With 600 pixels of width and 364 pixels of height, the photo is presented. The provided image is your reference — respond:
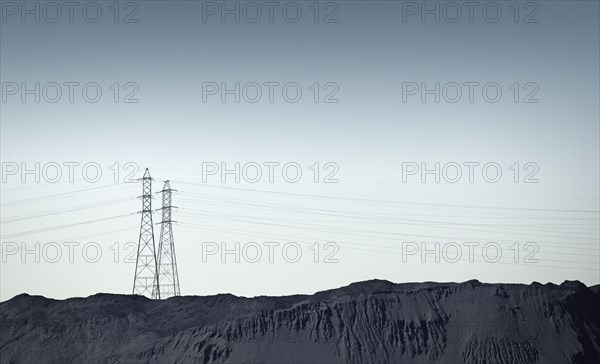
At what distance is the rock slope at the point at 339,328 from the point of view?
93.0 m

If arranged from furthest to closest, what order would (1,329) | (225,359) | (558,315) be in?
(1,329) < (558,315) < (225,359)

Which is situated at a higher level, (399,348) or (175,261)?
(175,261)

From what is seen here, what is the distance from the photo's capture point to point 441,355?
93.8 m

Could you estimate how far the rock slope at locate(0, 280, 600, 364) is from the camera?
9300 cm

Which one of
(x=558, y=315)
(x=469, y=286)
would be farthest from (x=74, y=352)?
(x=558, y=315)

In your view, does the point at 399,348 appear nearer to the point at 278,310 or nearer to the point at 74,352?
the point at 278,310

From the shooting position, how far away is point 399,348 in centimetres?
9419

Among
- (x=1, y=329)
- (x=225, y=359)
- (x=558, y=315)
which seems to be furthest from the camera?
(x=1, y=329)

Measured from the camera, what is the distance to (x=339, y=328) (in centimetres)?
9450

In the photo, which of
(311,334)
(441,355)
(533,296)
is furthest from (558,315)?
(311,334)

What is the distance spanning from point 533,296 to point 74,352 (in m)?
43.2

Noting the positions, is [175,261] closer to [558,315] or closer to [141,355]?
[141,355]

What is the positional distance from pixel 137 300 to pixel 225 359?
18.8m

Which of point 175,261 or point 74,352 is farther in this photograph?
point 74,352
